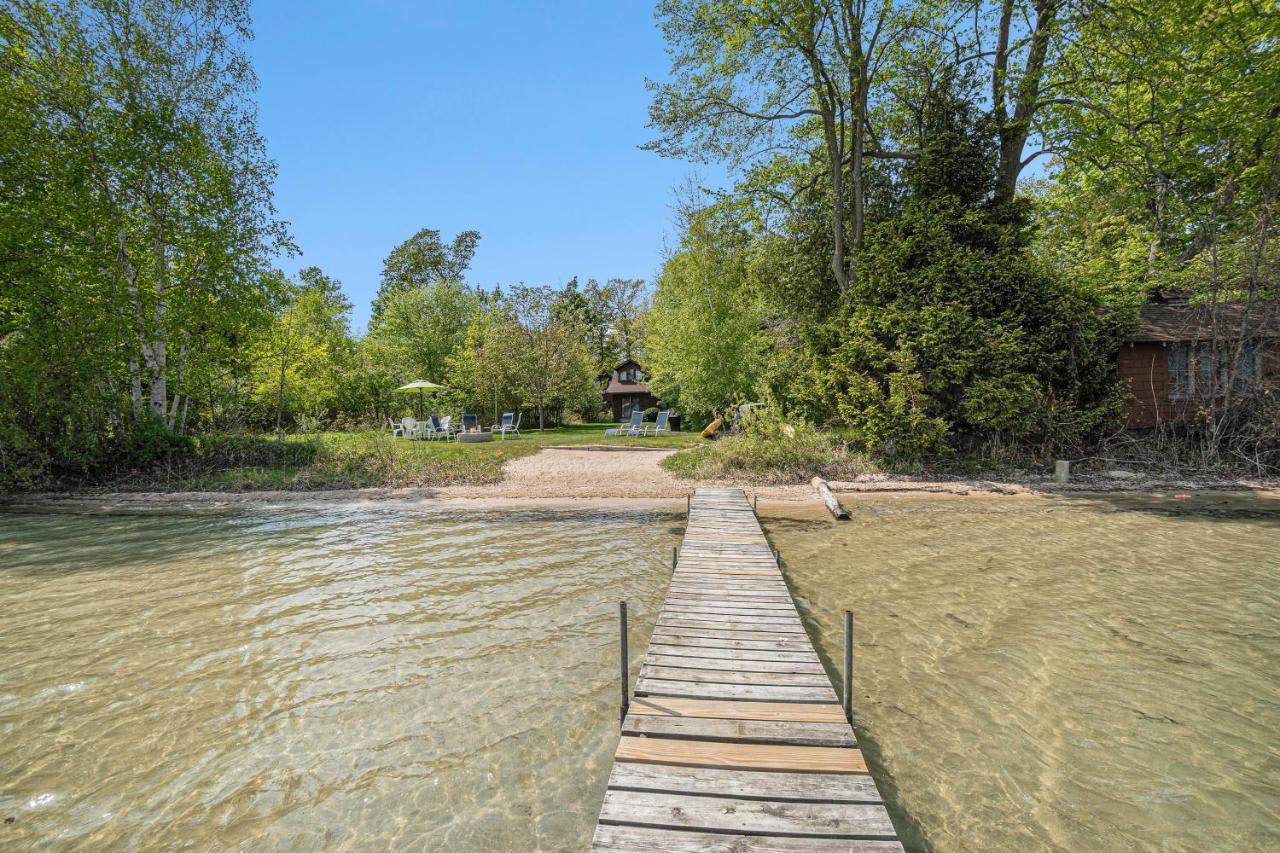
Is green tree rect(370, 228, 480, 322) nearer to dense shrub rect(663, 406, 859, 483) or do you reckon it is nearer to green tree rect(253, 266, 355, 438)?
green tree rect(253, 266, 355, 438)

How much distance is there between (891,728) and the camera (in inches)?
142

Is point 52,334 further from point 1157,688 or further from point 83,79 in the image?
point 1157,688

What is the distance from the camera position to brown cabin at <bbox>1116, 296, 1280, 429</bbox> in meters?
11.4

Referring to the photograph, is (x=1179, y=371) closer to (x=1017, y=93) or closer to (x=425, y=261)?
(x=1017, y=93)

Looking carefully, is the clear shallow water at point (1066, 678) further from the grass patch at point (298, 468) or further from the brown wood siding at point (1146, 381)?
the grass patch at point (298, 468)

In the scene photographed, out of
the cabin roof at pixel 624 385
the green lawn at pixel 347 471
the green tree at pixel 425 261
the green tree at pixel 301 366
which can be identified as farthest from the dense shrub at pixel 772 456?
the green tree at pixel 425 261

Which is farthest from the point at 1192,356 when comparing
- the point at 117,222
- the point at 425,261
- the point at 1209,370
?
the point at 425,261

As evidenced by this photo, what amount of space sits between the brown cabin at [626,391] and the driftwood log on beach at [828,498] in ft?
90.4

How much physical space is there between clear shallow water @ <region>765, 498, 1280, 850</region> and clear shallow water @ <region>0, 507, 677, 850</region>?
6.52ft

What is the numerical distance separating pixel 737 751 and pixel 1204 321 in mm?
15920

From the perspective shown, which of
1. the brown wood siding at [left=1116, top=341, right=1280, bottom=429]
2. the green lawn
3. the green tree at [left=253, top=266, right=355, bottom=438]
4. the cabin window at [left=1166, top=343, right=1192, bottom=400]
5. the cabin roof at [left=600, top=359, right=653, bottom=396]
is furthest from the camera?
the cabin roof at [left=600, top=359, right=653, bottom=396]

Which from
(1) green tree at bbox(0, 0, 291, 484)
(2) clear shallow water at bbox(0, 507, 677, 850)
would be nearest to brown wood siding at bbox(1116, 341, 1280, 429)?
(2) clear shallow water at bbox(0, 507, 677, 850)

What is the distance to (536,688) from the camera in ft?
13.6

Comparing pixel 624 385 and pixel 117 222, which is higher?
pixel 117 222
